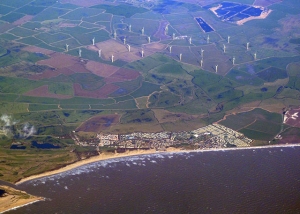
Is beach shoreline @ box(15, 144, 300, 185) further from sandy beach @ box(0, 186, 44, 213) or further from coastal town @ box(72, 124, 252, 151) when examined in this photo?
sandy beach @ box(0, 186, 44, 213)

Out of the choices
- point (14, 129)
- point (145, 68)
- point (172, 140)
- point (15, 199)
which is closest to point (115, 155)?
Result: point (172, 140)

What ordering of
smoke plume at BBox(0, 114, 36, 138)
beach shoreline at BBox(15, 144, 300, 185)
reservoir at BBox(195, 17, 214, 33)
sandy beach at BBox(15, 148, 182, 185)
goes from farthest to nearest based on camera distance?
reservoir at BBox(195, 17, 214, 33) < smoke plume at BBox(0, 114, 36, 138) < beach shoreline at BBox(15, 144, 300, 185) < sandy beach at BBox(15, 148, 182, 185)

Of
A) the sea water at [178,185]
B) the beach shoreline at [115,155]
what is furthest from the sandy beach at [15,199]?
the beach shoreline at [115,155]

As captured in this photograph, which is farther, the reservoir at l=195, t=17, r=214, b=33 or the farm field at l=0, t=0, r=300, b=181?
the reservoir at l=195, t=17, r=214, b=33

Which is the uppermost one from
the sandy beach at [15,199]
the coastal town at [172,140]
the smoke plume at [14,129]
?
the smoke plume at [14,129]

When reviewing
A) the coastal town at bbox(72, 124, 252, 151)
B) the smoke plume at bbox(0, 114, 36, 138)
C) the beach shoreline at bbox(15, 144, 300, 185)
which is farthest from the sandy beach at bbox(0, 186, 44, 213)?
the smoke plume at bbox(0, 114, 36, 138)

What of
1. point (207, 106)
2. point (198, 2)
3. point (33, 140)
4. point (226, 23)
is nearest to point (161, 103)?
point (207, 106)

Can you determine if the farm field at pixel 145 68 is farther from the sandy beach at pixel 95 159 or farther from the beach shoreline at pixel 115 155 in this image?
the sandy beach at pixel 95 159
